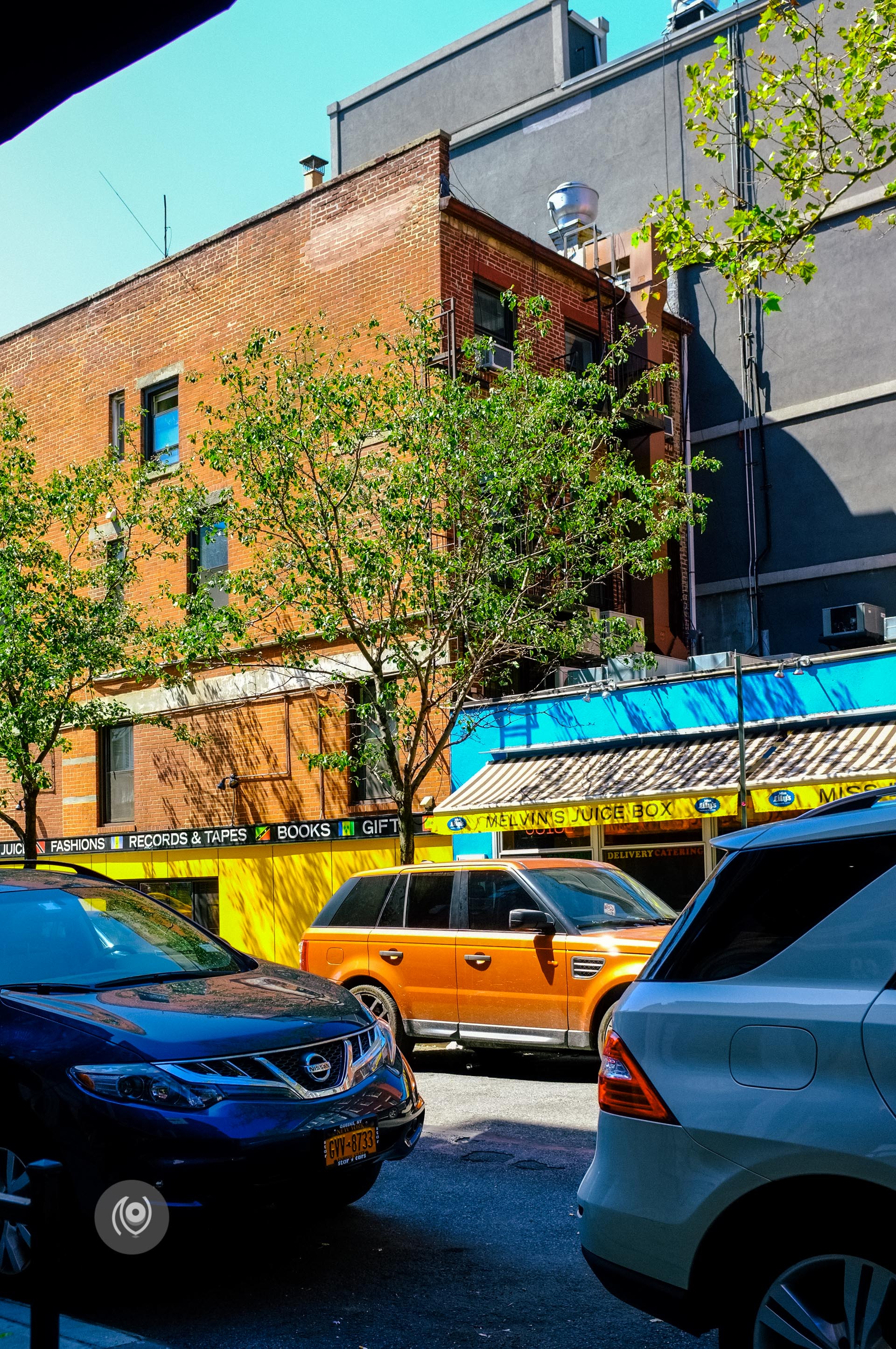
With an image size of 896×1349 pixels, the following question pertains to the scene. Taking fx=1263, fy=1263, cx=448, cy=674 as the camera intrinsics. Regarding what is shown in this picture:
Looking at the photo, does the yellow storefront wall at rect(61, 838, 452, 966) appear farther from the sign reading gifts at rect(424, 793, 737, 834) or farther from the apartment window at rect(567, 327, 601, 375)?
the apartment window at rect(567, 327, 601, 375)

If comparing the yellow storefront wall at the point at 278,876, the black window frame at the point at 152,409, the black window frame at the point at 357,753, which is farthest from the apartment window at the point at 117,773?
the black window frame at the point at 357,753

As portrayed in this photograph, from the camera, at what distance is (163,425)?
23750 millimetres

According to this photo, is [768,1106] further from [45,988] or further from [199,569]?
[199,569]

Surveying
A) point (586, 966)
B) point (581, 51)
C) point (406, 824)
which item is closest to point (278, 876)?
point (406, 824)

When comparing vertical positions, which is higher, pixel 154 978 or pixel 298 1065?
pixel 154 978

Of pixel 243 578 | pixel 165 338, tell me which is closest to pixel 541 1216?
pixel 243 578

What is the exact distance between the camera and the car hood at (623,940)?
382 inches

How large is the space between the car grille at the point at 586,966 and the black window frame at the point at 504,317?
1237 centimetres

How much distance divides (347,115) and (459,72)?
3954mm

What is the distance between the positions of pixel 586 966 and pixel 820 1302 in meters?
6.73

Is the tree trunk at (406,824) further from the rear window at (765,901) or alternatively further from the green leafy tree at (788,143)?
the rear window at (765,901)

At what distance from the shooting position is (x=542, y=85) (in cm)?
2830

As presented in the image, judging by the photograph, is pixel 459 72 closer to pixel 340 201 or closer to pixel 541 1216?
pixel 340 201

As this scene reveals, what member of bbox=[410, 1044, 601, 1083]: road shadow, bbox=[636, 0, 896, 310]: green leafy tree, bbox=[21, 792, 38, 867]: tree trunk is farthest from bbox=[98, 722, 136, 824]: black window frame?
bbox=[636, 0, 896, 310]: green leafy tree
